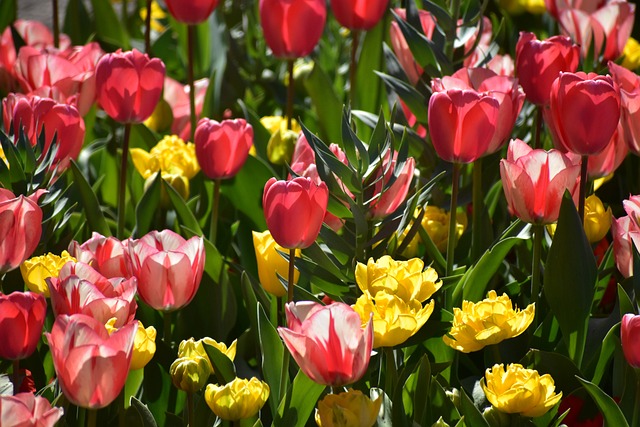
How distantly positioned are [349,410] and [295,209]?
8.0 inches

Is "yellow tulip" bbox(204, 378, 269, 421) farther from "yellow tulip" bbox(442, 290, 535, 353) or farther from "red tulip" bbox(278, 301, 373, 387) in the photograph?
"yellow tulip" bbox(442, 290, 535, 353)

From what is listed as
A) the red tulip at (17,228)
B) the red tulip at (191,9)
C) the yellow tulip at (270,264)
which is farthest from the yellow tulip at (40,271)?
the red tulip at (191,9)

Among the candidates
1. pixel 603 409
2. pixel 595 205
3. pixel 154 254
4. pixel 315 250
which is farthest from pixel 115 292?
pixel 595 205

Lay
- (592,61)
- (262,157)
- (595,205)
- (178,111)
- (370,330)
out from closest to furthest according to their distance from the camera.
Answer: (370,330)
(595,205)
(592,61)
(262,157)
(178,111)

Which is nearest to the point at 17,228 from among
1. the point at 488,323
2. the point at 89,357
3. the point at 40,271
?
the point at 40,271

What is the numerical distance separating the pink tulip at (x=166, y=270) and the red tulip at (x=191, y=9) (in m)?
0.57

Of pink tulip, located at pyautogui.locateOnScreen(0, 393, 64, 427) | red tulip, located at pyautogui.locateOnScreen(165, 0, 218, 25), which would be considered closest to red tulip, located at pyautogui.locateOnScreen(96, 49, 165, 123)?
red tulip, located at pyautogui.locateOnScreen(165, 0, 218, 25)

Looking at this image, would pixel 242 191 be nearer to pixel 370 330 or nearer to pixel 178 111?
pixel 178 111

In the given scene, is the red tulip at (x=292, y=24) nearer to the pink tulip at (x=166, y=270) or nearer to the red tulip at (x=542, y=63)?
the red tulip at (x=542, y=63)

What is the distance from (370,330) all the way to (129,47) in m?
1.52

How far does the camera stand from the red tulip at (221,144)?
1174 millimetres

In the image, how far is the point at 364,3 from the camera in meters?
1.42

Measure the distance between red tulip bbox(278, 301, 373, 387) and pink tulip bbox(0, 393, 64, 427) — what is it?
0.19m

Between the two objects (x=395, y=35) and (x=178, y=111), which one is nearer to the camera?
(x=395, y=35)
